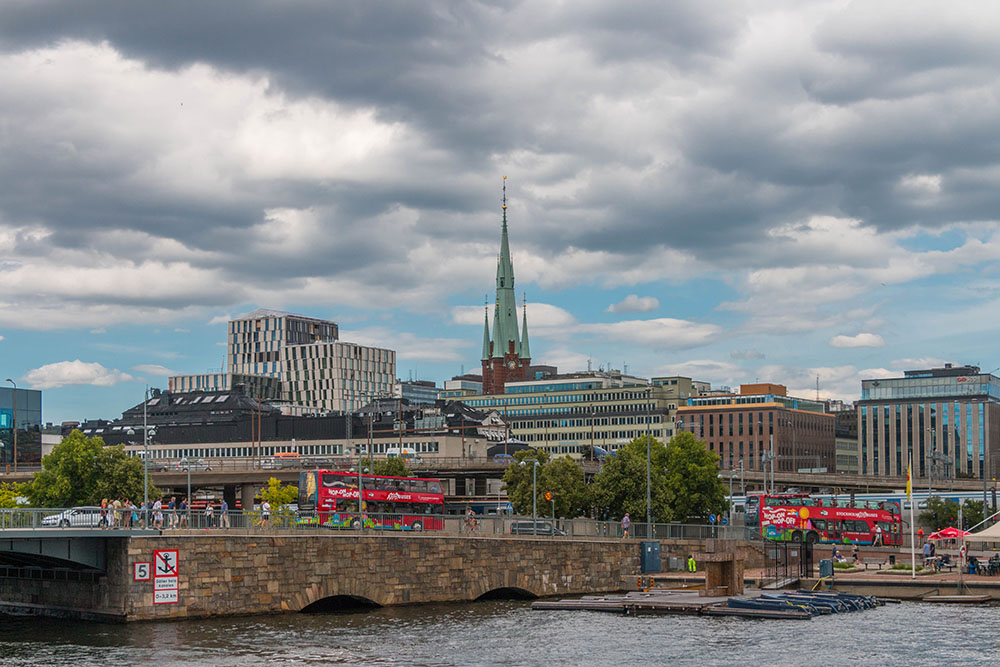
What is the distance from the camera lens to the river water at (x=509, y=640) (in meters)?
49.8

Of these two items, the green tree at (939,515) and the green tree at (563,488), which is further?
the green tree at (939,515)

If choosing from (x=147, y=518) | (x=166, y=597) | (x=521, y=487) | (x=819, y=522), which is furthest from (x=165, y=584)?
(x=521, y=487)

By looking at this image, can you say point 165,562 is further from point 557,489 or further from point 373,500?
point 557,489

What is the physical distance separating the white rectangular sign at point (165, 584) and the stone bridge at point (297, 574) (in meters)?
0.26

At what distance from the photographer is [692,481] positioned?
374 ft

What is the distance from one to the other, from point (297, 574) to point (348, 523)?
54.8 ft

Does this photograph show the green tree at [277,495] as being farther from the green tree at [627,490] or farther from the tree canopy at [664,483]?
the green tree at [627,490]

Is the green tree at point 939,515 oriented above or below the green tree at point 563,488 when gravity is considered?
below

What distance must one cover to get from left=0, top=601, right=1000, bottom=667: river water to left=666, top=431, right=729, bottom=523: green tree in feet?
154

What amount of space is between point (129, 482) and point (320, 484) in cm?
3256

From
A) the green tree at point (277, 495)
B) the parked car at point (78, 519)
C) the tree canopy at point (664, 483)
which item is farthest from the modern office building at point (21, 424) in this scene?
the parked car at point (78, 519)

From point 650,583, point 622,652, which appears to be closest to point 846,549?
point 650,583

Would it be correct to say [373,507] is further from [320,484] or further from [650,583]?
[650,583]

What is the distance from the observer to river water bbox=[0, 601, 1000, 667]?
49750 millimetres
